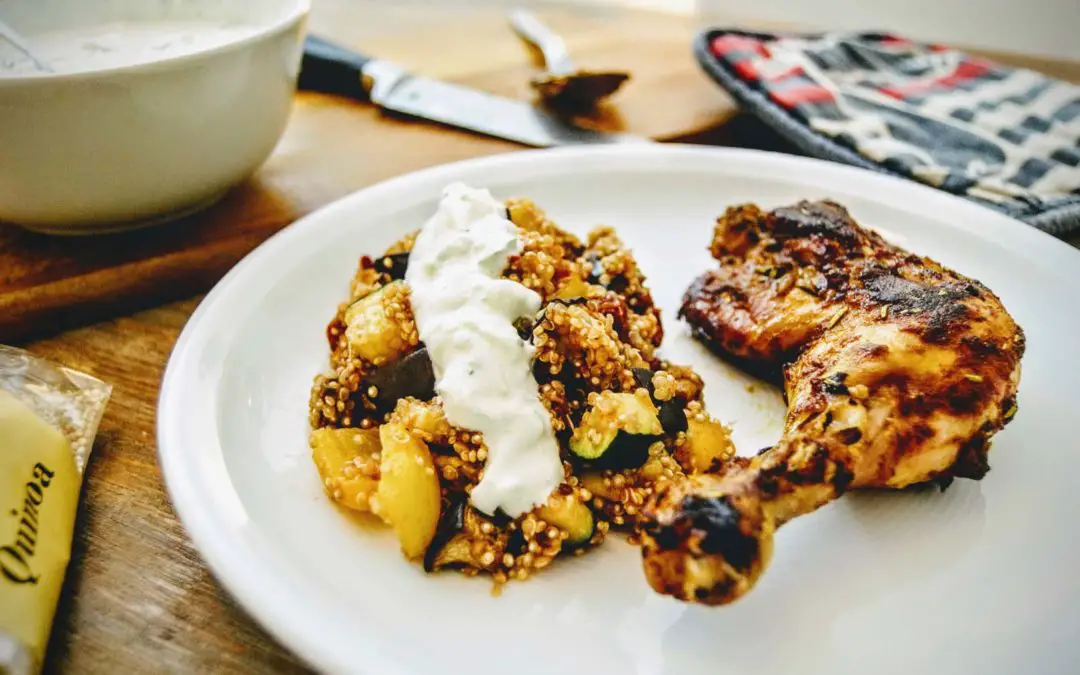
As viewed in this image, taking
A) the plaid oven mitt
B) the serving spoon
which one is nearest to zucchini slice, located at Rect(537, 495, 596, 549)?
the plaid oven mitt

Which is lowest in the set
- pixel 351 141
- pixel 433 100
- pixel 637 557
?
pixel 351 141

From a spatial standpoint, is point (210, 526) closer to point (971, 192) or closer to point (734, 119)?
point (971, 192)

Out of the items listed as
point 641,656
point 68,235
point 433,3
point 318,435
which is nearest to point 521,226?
point 318,435

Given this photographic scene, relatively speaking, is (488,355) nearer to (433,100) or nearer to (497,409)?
(497,409)

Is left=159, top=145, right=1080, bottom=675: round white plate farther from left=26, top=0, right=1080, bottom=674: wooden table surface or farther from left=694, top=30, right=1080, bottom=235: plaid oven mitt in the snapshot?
left=694, top=30, right=1080, bottom=235: plaid oven mitt

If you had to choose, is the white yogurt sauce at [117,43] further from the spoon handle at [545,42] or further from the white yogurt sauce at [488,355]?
the spoon handle at [545,42]

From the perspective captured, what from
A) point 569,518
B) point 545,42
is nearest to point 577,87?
point 545,42
